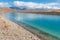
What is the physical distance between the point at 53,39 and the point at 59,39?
3.17 ft

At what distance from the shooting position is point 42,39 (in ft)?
71.5

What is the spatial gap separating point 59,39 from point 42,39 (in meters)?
2.87

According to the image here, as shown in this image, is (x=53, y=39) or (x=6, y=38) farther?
(x=53, y=39)

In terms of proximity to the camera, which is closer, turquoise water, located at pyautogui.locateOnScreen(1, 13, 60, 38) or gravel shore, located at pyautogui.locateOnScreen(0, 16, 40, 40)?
gravel shore, located at pyautogui.locateOnScreen(0, 16, 40, 40)

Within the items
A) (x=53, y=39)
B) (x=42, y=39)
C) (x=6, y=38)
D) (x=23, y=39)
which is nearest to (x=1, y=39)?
(x=6, y=38)

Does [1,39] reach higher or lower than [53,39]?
higher

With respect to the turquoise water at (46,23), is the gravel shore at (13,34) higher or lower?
higher

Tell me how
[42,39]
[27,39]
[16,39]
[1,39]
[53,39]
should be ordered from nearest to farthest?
[1,39] < [16,39] < [27,39] < [42,39] < [53,39]

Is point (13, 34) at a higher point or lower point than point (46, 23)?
higher

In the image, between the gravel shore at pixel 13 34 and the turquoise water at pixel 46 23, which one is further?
the turquoise water at pixel 46 23

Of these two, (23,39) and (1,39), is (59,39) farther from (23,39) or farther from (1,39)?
(1,39)

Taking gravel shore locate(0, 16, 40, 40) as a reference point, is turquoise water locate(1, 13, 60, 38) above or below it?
below

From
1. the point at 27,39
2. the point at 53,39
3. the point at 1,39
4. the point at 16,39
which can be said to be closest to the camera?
the point at 1,39

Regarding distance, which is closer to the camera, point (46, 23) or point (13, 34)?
point (13, 34)
